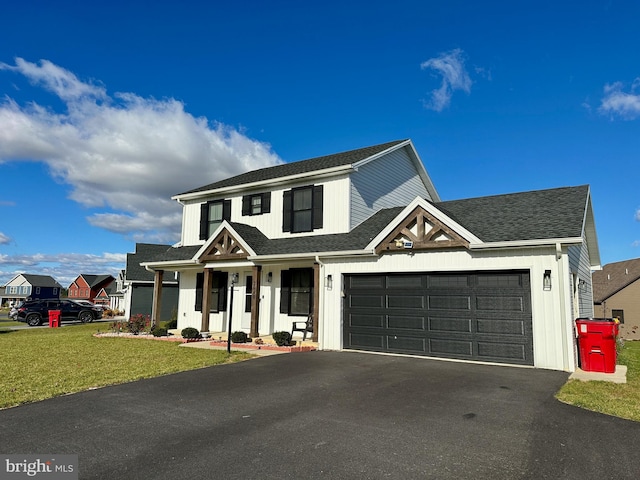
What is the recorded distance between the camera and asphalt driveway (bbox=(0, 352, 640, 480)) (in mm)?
4203

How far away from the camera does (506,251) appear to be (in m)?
10.5

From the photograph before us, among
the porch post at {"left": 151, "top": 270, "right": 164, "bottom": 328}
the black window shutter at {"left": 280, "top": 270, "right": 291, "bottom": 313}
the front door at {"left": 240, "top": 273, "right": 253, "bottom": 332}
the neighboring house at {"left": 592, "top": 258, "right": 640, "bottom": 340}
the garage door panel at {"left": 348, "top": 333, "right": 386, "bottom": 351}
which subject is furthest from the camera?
the neighboring house at {"left": 592, "top": 258, "right": 640, "bottom": 340}

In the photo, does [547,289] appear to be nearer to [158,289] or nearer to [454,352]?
[454,352]

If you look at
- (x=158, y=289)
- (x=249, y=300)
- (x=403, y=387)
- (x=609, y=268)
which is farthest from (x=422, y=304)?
(x=609, y=268)

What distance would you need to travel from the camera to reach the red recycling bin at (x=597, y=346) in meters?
9.08

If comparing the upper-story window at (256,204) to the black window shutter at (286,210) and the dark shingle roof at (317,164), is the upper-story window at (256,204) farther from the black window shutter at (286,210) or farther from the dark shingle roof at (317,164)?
the black window shutter at (286,210)

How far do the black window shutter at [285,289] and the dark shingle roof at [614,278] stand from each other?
28710 millimetres

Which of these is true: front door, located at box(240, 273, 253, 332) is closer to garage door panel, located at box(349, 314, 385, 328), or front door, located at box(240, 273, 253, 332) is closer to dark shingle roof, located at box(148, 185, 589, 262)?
dark shingle roof, located at box(148, 185, 589, 262)

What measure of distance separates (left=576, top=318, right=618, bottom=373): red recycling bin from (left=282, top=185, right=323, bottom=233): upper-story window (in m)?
9.28

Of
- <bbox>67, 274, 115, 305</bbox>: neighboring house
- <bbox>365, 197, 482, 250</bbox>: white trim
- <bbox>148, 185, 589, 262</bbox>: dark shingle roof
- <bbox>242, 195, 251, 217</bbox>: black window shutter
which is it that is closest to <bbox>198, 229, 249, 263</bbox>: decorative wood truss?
<bbox>148, 185, 589, 262</bbox>: dark shingle roof

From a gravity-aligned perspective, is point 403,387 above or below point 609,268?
below

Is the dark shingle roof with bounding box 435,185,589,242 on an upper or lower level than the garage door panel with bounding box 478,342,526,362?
upper

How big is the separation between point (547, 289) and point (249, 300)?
1120 cm

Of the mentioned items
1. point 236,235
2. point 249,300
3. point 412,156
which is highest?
point 412,156
